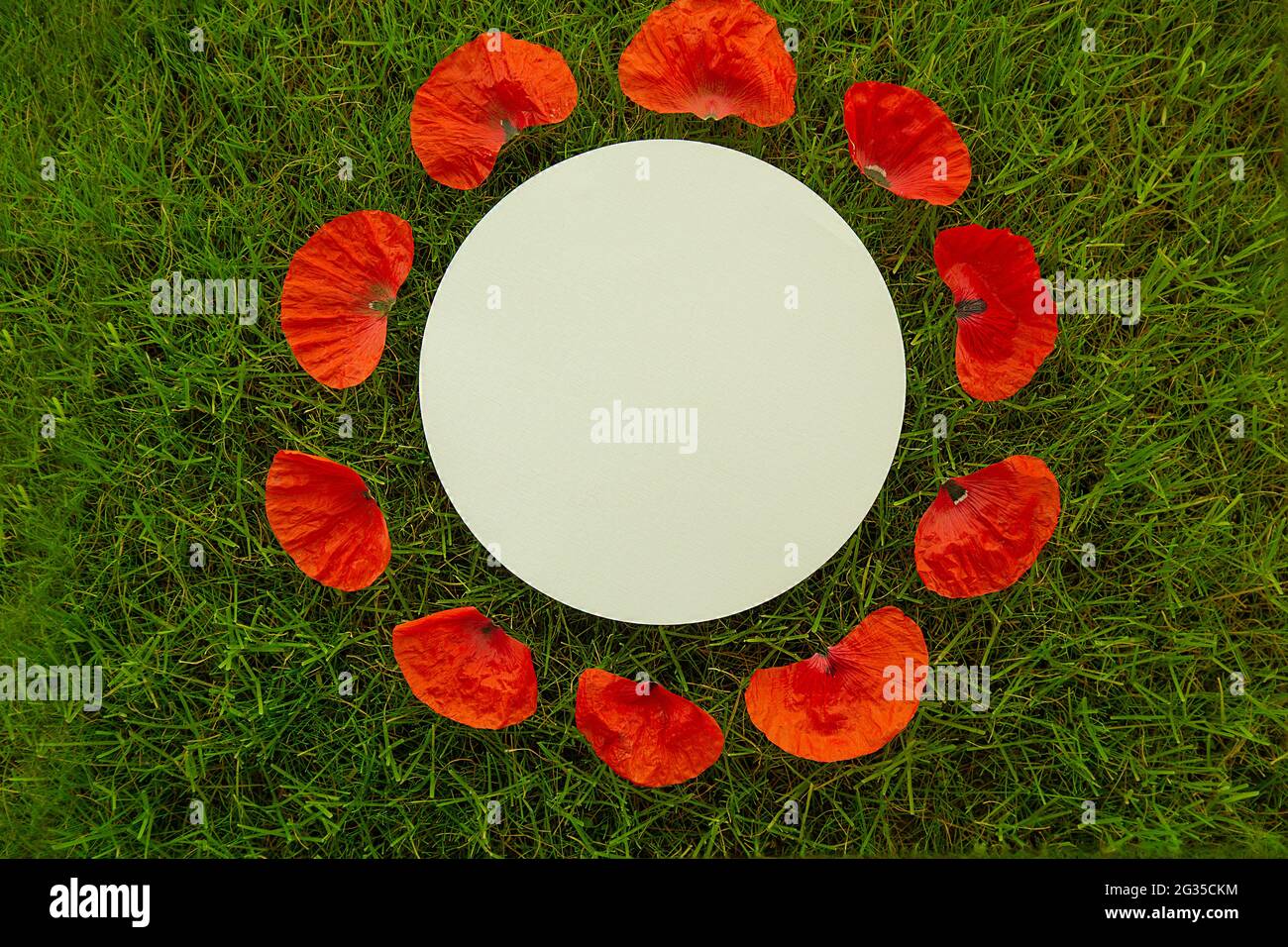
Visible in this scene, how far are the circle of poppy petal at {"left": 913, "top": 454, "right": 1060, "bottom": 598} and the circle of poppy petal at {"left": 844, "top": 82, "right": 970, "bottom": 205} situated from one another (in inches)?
22.6

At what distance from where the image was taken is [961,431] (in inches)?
67.5

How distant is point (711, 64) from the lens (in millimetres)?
1601

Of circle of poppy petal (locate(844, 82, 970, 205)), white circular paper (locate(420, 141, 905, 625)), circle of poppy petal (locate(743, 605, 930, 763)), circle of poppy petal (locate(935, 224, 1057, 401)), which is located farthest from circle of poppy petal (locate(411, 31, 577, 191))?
circle of poppy petal (locate(743, 605, 930, 763))

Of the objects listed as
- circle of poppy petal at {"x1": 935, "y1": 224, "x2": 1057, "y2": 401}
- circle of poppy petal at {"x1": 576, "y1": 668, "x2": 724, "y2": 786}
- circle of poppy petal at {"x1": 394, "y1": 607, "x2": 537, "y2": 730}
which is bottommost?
circle of poppy petal at {"x1": 576, "y1": 668, "x2": 724, "y2": 786}

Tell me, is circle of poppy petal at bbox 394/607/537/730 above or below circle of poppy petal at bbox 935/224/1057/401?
below

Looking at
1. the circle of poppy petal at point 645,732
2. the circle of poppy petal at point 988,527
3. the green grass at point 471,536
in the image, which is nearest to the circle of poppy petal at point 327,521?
the green grass at point 471,536

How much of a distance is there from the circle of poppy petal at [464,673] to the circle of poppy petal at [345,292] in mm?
536

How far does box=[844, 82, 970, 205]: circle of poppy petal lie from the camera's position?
1572 millimetres

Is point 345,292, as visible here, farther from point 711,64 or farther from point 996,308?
point 996,308

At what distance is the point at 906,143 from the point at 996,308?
38 centimetres

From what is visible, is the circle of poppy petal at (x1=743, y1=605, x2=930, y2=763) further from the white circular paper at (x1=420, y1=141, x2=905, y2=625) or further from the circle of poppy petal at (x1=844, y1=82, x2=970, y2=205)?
the circle of poppy petal at (x1=844, y1=82, x2=970, y2=205)

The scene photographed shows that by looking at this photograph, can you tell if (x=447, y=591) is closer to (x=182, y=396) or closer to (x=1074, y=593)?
(x=182, y=396)

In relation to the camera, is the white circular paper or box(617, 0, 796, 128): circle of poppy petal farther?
box(617, 0, 796, 128): circle of poppy petal

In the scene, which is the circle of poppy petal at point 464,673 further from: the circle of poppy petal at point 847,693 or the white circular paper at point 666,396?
the circle of poppy petal at point 847,693
